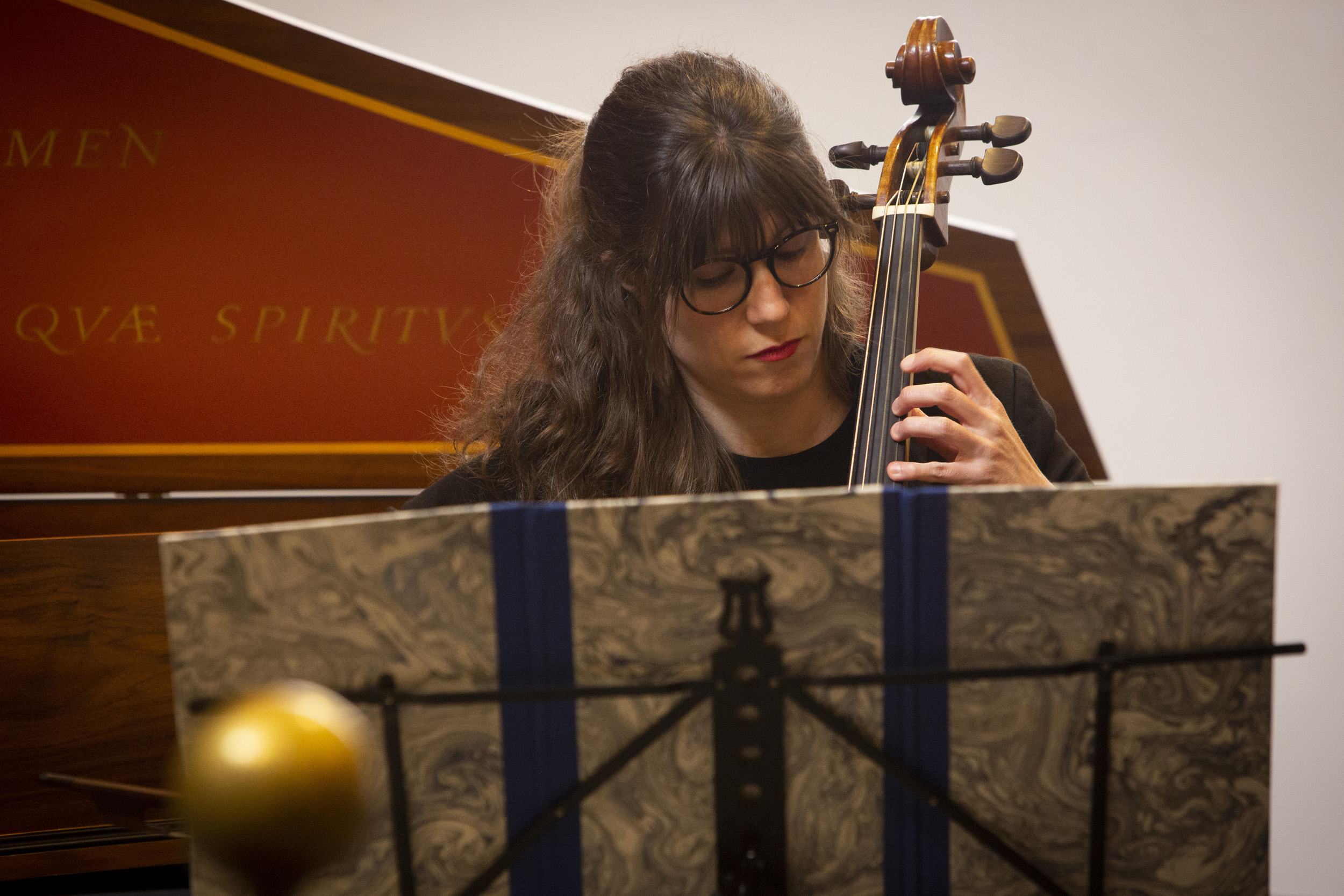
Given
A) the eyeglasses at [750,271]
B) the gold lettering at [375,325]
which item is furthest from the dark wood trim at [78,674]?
the eyeglasses at [750,271]

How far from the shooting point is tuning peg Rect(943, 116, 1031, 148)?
1086 mm

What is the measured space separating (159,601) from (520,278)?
714 mm

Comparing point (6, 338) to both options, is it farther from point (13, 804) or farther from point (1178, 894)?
point (1178, 894)

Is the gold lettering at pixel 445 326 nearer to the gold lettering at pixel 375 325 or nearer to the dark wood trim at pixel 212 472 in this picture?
the gold lettering at pixel 375 325

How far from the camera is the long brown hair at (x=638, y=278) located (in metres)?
0.99

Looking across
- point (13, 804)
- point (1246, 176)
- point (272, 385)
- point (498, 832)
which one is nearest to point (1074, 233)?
point (1246, 176)

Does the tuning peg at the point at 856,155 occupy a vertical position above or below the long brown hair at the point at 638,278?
above

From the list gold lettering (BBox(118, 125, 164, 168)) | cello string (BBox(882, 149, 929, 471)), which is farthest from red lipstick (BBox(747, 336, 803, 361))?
gold lettering (BBox(118, 125, 164, 168))

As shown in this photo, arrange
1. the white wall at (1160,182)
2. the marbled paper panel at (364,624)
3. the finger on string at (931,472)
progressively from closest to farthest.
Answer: the marbled paper panel at (364,624), the finger on string at (931,472), the white wall at (1160,182)

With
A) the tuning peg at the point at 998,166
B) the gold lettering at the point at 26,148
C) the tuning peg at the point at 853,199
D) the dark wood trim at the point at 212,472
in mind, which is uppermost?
the gold lettering at the point at 26,148

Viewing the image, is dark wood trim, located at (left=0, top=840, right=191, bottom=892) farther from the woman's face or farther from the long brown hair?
the woman's face

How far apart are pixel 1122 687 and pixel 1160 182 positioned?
5.23ft

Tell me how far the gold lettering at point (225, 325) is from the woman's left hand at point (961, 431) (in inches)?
41.9

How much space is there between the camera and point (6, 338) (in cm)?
145
